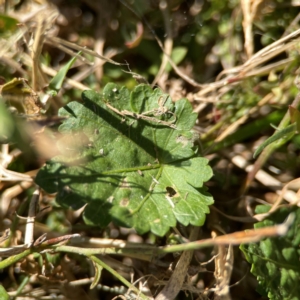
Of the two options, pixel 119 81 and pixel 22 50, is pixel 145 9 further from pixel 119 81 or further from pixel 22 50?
pixel 22 50

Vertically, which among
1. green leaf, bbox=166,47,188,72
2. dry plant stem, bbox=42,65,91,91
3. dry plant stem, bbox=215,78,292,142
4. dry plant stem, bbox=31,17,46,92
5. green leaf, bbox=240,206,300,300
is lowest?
green leaf, bbox=240,206,300,300

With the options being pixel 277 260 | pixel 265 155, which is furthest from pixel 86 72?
pixel 277 260

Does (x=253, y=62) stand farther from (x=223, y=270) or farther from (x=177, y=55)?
(x=223, y=270)

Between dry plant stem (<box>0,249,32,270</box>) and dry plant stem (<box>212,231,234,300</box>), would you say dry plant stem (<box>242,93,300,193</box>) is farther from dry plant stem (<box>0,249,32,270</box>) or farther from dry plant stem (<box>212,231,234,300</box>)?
dry plant stem (<box>0,249,32,270</box>)

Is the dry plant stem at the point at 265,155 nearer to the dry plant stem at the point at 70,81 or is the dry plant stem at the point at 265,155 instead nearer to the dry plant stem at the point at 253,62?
the dry plant stem at the point at 253,62

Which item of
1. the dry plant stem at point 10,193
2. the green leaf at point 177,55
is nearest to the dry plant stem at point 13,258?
the dry plant stem at point 10,193

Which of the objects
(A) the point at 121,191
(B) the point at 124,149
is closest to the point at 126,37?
(B) the point at 124,149

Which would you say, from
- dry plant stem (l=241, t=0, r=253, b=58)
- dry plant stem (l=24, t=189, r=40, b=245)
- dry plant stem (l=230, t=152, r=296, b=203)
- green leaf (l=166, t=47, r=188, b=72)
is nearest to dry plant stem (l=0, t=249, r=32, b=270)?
dry plant stem (l=24, t=189, r=40, b=245)
